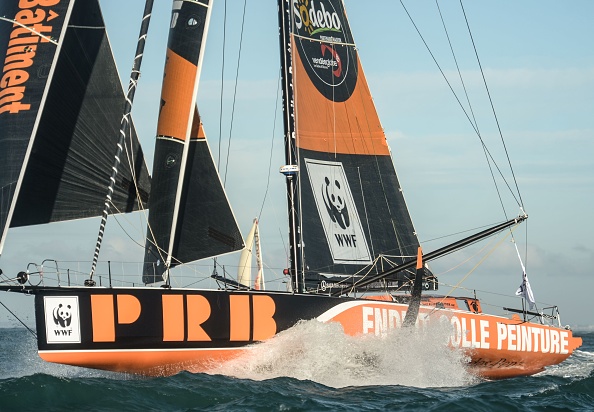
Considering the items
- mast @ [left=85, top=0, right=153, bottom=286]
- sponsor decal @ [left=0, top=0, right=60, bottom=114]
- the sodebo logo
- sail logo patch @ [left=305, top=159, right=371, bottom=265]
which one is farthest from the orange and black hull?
the sodebo logo

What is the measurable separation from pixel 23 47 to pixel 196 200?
3.81 meters

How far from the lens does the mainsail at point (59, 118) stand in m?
14.9

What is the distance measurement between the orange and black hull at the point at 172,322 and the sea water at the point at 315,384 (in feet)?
0.76

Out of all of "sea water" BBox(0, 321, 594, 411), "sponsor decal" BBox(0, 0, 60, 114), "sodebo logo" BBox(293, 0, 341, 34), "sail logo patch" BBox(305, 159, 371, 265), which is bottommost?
"sea water" BBox(0, 321, 594, 411)

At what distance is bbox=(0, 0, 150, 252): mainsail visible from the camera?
14930mm

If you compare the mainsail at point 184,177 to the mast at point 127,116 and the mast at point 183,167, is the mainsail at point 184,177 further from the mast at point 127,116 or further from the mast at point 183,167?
the mast at point 127,116

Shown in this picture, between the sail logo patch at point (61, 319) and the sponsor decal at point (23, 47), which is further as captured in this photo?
the sponsor decal at point (23, 47)

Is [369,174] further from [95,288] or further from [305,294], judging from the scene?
[95,288]

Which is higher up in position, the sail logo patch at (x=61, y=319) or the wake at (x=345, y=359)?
the sail logo patch at (x=61, y=319)

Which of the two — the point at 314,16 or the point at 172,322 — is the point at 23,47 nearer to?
the point at 172,322

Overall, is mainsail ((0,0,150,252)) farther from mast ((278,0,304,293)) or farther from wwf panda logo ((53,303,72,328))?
mast ((278,0,304,293))

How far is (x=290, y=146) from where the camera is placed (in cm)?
1812

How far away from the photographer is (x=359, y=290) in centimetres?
1805

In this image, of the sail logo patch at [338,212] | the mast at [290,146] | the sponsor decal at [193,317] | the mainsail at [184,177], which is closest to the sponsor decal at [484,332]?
the mast at [290,146]
